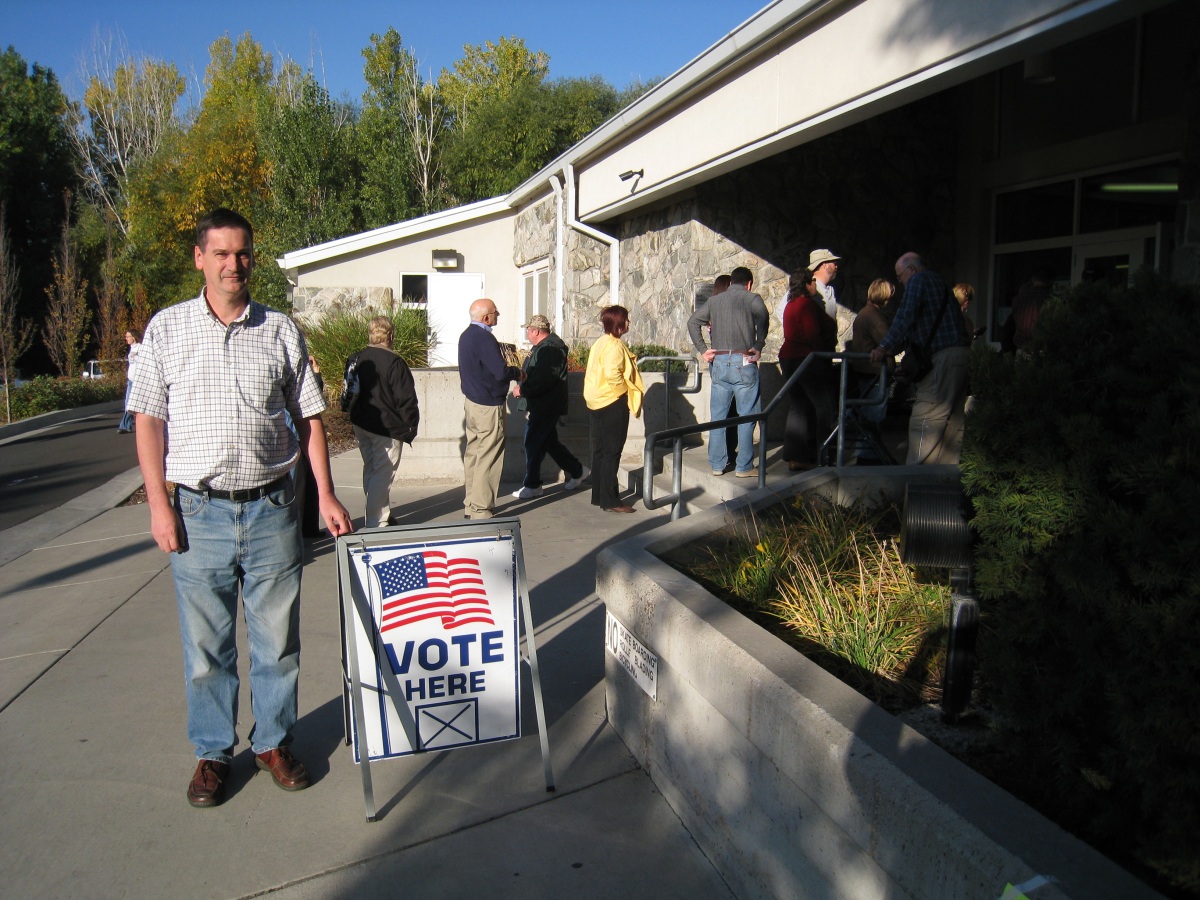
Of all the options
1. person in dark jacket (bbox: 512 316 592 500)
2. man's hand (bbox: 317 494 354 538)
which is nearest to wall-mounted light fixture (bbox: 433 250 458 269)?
person in dark jacket (bbox: 512 316 592 500)

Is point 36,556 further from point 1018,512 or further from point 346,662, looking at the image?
point 1018,512

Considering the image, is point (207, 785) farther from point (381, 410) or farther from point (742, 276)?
point (742, 276)

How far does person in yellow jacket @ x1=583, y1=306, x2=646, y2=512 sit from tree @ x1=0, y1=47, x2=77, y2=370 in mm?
34008

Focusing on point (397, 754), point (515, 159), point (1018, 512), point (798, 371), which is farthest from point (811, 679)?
point (515, 159)

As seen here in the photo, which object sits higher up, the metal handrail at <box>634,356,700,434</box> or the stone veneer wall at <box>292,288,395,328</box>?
the stone veneer wall at <box>292,288,395,328</box>

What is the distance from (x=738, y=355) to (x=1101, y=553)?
20.6 ft

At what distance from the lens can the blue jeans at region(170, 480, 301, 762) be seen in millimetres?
3553

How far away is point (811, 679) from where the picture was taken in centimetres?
294

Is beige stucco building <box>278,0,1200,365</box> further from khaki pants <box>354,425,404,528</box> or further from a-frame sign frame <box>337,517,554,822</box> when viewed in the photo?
a-frame sign frame <box>337,517,554,822</box>

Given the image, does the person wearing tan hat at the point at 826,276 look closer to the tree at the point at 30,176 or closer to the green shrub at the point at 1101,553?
the green shrub at the point at 1101,553

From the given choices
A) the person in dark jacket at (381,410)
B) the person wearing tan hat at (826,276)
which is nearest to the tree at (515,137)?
the person wearing tan hat at (826,276)

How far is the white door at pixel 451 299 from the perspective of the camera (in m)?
19.3

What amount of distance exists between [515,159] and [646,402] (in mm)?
28310

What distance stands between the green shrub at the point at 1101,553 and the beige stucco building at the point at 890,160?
383 centimetres
